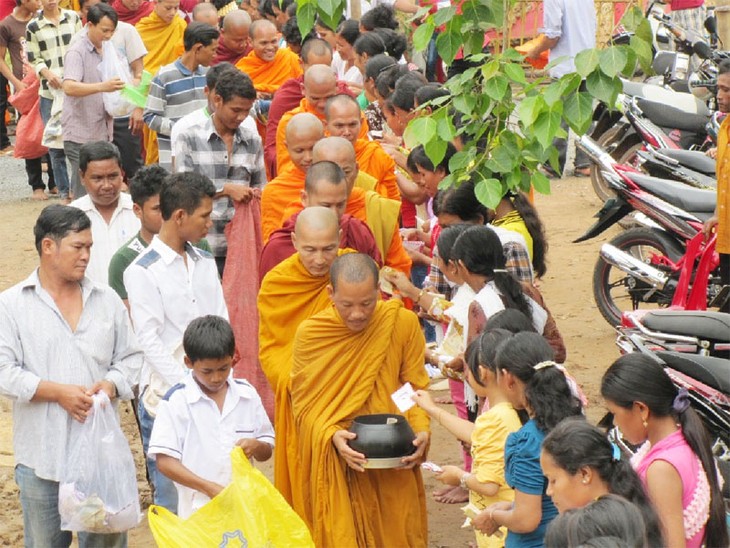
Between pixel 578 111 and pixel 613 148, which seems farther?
pixel 613 148

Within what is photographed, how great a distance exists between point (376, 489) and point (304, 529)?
3.11 ft

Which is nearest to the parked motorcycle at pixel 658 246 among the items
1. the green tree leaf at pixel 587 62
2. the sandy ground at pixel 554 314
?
the sandy ground at pixel 554 314

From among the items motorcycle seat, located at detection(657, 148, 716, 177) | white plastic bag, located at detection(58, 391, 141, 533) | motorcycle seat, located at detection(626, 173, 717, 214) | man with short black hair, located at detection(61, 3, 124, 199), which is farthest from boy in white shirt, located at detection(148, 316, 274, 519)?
man with short black hair, located at detection(61, 3, 124, 199)

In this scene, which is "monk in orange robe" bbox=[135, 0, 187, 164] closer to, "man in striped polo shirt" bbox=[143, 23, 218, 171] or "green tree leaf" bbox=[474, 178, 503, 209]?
"man in striped polo shirt" bbox=[143, 23, 218, 171]

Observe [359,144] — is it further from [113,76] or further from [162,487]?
[113,76]

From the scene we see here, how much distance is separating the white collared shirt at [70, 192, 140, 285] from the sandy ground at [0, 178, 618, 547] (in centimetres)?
122

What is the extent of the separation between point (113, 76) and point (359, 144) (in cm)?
322

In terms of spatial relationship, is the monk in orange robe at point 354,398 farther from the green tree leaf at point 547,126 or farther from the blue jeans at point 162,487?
the green tree leaf at point 547,126

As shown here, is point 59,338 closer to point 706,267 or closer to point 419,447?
point 419,447

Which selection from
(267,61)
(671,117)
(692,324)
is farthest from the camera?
(267,61)

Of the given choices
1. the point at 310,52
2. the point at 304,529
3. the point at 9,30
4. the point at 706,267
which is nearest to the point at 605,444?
the point at 304,529

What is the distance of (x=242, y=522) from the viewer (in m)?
3.98

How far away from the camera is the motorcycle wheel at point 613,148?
33.2 ft

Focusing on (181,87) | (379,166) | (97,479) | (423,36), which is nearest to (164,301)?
(97,479)
